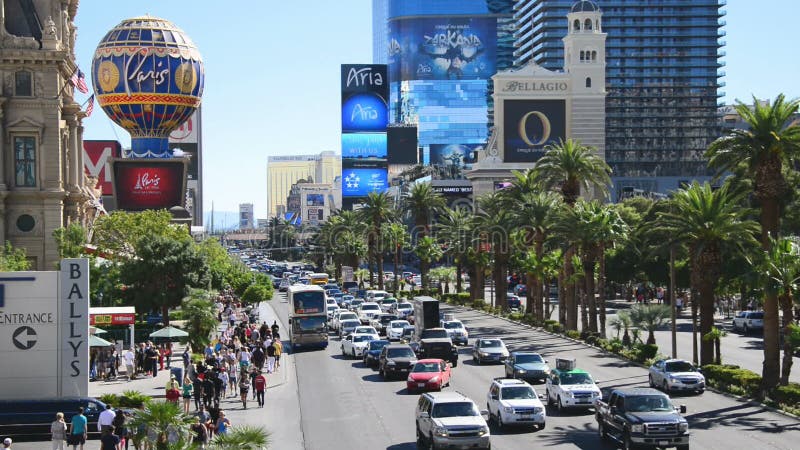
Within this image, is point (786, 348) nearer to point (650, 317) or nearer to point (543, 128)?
point (650, 317)

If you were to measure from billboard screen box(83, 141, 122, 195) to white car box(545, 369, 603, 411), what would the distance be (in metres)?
123

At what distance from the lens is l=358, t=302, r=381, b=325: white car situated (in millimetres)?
67500

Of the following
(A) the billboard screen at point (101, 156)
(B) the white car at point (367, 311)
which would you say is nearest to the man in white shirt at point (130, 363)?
(B) the white car at point (367, 311)

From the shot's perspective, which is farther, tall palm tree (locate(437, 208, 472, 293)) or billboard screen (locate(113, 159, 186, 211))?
billboard screen (locate(113, 159, 186, 211))

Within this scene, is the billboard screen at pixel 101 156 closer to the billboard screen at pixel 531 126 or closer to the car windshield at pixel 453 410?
the billboard screen at pixel 531 126

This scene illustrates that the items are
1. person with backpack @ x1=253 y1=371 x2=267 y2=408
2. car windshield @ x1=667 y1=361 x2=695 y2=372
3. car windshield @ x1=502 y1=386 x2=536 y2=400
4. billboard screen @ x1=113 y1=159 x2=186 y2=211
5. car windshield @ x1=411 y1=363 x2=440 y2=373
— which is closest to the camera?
car windshield @ x1=502 y1=386 x2=536 y2=400

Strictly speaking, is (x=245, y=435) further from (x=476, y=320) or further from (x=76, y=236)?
(x=476, y=320)

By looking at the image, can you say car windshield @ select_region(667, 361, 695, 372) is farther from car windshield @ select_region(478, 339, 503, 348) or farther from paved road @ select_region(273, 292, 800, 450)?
car windshield @ select_region(478, 339, 503, 348)

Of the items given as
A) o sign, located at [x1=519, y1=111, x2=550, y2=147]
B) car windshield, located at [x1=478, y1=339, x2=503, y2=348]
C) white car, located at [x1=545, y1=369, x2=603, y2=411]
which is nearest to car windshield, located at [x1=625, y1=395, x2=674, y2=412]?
white car, located at [x1=545, y1=369, x2=603, y2=411]

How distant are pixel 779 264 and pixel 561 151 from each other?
95.0 feet

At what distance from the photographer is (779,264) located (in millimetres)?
35594

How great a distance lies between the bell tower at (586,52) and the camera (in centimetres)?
14862

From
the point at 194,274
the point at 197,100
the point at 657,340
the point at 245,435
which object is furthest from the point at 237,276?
the point at 245,435

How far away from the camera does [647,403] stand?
84.9 ft
